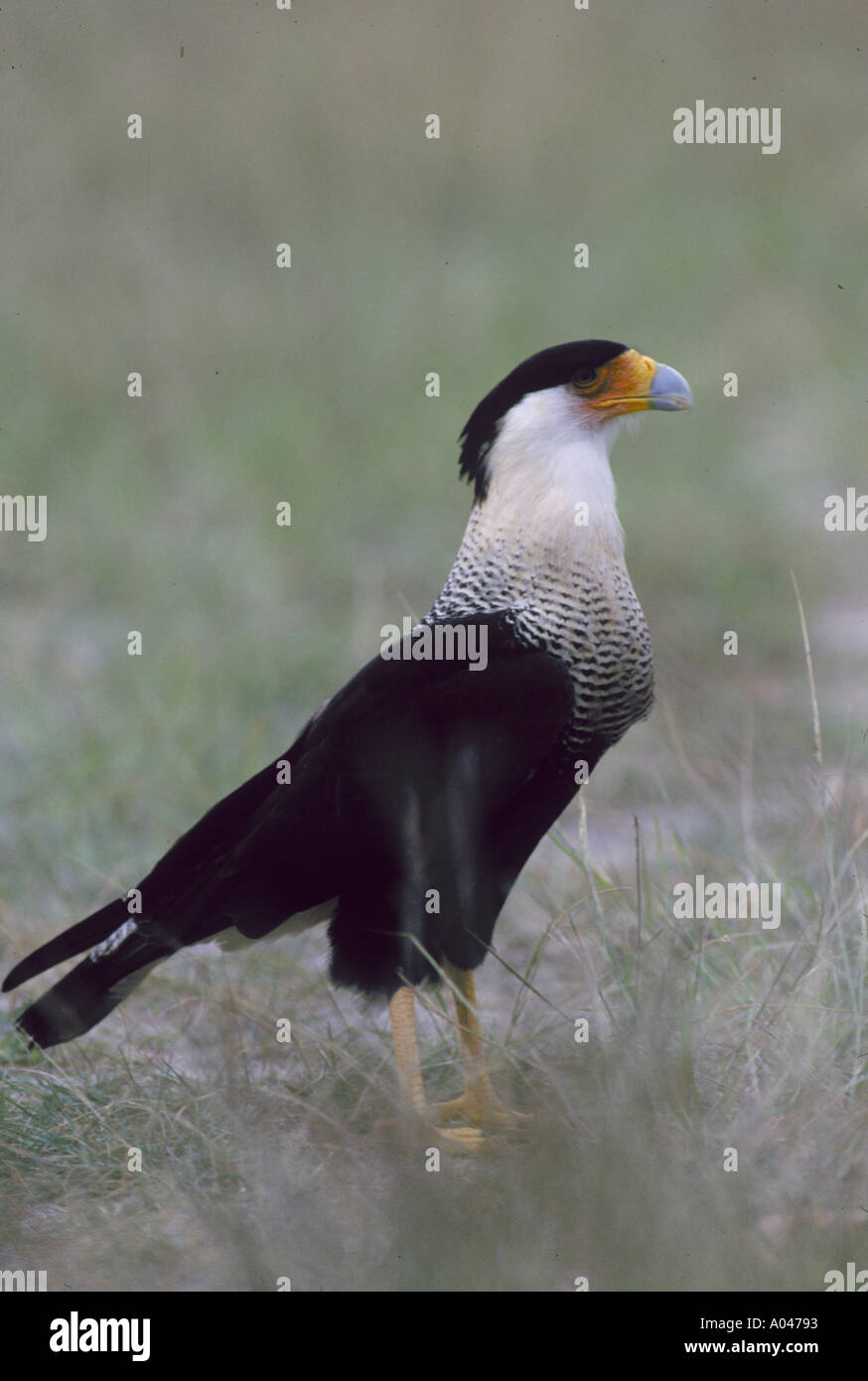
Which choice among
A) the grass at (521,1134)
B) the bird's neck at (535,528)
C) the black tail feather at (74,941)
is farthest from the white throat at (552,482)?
the black tail feather at (74,941)

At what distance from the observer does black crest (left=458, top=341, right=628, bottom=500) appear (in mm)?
3387

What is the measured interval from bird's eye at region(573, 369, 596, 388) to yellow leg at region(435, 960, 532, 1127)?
124cm

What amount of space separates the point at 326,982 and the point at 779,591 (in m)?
3.40

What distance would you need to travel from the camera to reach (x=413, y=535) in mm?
7312

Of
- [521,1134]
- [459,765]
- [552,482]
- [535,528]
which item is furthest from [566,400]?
[521,1134]

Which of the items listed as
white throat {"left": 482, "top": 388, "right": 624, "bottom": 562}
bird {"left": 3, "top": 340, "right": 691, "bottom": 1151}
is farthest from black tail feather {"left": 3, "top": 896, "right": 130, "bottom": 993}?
white throat {"left": 482, "top": 388, "right": 624, "bottom": 562}

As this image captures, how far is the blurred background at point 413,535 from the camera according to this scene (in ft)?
9.78

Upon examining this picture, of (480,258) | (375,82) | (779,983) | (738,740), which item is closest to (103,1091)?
(779,983)

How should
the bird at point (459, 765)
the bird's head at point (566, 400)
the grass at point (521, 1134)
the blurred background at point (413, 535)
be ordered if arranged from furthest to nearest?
1. the bird's head at point (566, 400)
2. the bird at point (459, 765)
3. the blurred background at point (413, 535)
4. the grass at point (521, 1134)

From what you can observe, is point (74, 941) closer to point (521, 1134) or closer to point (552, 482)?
point (521, 1134)

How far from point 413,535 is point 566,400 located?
3936mm

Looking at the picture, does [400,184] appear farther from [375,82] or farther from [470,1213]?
[470,1213]

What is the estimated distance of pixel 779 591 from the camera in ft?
21.9

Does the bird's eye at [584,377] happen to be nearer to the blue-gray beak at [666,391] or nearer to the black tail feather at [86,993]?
the blue-gray beak at [666,391]
